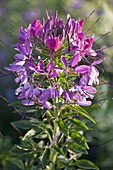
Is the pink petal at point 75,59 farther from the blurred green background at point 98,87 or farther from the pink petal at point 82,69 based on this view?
the blurred green background at point 98,87

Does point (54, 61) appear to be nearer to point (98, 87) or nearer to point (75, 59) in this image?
point (75, 59)

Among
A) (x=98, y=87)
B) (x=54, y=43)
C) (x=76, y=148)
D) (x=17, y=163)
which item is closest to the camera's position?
(x=54, y=43)

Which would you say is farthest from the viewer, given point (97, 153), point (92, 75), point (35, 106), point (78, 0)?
point (78, 0)

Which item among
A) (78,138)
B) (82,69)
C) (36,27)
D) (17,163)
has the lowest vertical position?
(17,163)

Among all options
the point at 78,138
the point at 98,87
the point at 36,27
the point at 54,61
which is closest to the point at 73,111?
the point at 78,138

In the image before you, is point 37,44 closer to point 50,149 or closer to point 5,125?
point 50,149

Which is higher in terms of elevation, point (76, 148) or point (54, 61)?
point (54, 61)

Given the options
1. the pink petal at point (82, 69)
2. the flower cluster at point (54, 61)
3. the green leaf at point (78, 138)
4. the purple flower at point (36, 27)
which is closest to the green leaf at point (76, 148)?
the green leaf at point (78, 138)

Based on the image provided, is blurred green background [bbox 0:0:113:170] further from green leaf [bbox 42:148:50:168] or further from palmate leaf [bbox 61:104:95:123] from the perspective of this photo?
green leaf [bbox 42:148:50:168]

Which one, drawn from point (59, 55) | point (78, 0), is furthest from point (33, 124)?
point (78, 0)
